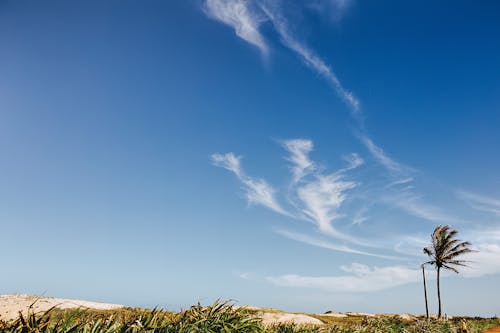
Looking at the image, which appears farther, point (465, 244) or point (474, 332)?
point (465, 244)

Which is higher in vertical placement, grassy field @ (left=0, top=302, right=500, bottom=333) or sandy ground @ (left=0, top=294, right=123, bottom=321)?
grassy field @ (left=0, top=302, right=500, bottom=333)

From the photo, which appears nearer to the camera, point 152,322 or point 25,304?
point 152,322

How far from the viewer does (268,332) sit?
8.34 m

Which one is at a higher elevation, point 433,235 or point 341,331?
point 433,235

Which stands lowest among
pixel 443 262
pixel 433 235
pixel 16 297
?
pixel 16 297

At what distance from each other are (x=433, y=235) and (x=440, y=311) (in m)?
8.33

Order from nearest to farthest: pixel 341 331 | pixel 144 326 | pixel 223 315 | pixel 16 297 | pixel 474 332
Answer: pixel 144 326 < pixel 223 315 < pixel 341 331 < pixel 474 332 < pixel 16 297

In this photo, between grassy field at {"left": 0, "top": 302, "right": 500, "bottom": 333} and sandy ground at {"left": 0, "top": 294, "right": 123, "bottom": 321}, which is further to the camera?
sandy ground at {"left": 0, "top": 294, "right": 123, "bottom": 321}

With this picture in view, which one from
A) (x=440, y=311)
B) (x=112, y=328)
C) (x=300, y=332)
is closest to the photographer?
(x=112, y=328)

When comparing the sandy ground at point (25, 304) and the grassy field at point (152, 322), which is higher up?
the grassy field at point (152, 322)

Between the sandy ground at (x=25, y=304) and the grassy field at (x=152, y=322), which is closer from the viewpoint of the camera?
the grassy field at (x=152, y=322)

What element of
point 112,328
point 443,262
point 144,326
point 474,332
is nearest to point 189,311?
point 144,326

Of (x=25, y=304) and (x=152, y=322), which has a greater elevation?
(x=152, y=322)

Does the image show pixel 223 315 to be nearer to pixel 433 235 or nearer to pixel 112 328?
pixel 112 328
